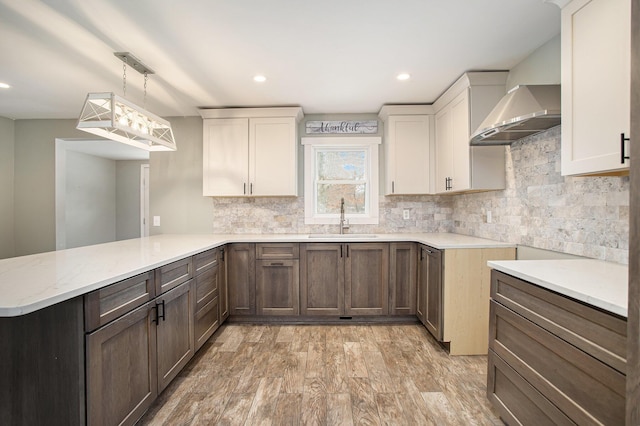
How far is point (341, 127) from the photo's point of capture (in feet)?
12.6

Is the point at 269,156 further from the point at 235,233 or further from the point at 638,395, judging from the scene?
the point at 638,395

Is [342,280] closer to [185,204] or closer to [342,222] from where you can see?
[342,222]

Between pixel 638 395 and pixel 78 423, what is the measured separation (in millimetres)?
1907

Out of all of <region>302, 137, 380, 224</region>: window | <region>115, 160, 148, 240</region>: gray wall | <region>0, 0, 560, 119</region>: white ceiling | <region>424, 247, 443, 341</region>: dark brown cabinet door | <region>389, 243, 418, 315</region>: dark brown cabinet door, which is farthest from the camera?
<region>115, 160, 148, 240</region>: gray wall

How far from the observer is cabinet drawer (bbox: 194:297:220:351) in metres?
2.46

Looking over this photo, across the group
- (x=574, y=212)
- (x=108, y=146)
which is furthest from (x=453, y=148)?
(x=108, y=146)

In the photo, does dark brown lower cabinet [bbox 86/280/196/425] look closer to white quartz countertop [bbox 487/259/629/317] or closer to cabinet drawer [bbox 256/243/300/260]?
cabinet drawer [bbox 256/243/300/260]

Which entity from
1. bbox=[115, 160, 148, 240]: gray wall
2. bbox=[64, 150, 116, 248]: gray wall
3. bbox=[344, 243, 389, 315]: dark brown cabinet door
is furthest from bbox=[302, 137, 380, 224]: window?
bbox=[115, 160, 148, 240]: gray wall

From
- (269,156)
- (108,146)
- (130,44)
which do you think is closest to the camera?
(130,44)

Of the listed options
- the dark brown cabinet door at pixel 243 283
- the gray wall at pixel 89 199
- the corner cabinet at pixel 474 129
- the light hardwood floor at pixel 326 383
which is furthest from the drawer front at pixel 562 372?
the gray wall at pixel 89 199

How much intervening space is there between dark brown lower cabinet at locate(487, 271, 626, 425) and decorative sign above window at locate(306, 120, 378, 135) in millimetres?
2516

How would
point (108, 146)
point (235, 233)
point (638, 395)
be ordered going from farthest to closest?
point (108, 146)
point (235, 233)
point (638, 395)

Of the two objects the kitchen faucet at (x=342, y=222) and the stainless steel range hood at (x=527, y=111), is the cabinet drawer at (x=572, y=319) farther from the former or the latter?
the kitchen faucet at (x=342, y=222)

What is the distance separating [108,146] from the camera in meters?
5.32
